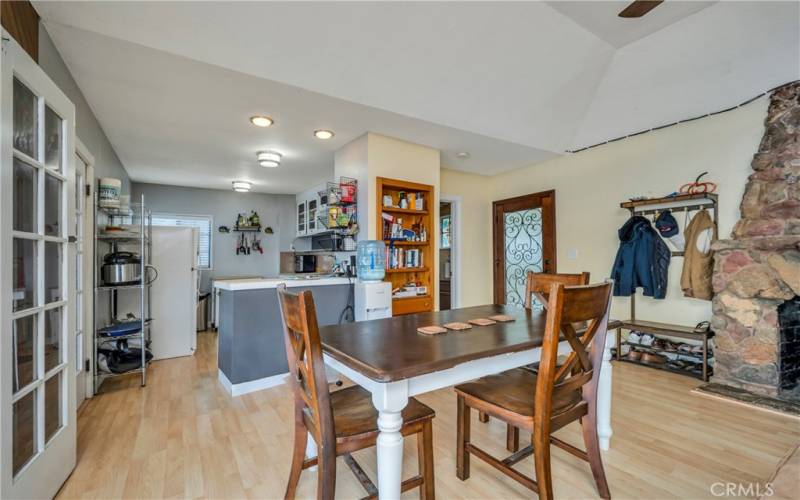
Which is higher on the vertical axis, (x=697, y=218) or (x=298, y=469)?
(x=697, y=218)

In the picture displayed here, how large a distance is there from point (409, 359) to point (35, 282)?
1762 mm

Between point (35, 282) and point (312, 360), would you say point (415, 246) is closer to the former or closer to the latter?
point (312, 360)

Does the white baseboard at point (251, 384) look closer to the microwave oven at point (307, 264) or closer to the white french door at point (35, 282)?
the white french door at point (35, 282)

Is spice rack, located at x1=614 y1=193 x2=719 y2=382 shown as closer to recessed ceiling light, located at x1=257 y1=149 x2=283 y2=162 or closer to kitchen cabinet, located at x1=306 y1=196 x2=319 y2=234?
recessed ceiling light, located at x1=257 y1=149 x2=283 y2=162

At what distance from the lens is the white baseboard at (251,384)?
2959mm

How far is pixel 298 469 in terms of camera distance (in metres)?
1.56

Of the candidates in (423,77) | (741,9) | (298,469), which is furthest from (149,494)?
(741,9)

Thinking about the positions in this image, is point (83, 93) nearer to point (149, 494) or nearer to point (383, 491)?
point (149, 494)

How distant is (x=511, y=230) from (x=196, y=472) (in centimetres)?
459

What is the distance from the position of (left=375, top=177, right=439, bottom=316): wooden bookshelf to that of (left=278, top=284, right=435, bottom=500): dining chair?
227 cm

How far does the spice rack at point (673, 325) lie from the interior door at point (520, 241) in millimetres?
994

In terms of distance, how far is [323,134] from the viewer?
3.62 metres

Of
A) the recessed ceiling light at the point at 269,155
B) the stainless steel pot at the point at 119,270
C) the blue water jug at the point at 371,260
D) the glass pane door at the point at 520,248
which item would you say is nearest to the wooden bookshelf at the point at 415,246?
the blue water jug at the point at 371,260

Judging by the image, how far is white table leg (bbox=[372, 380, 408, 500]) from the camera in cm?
118
